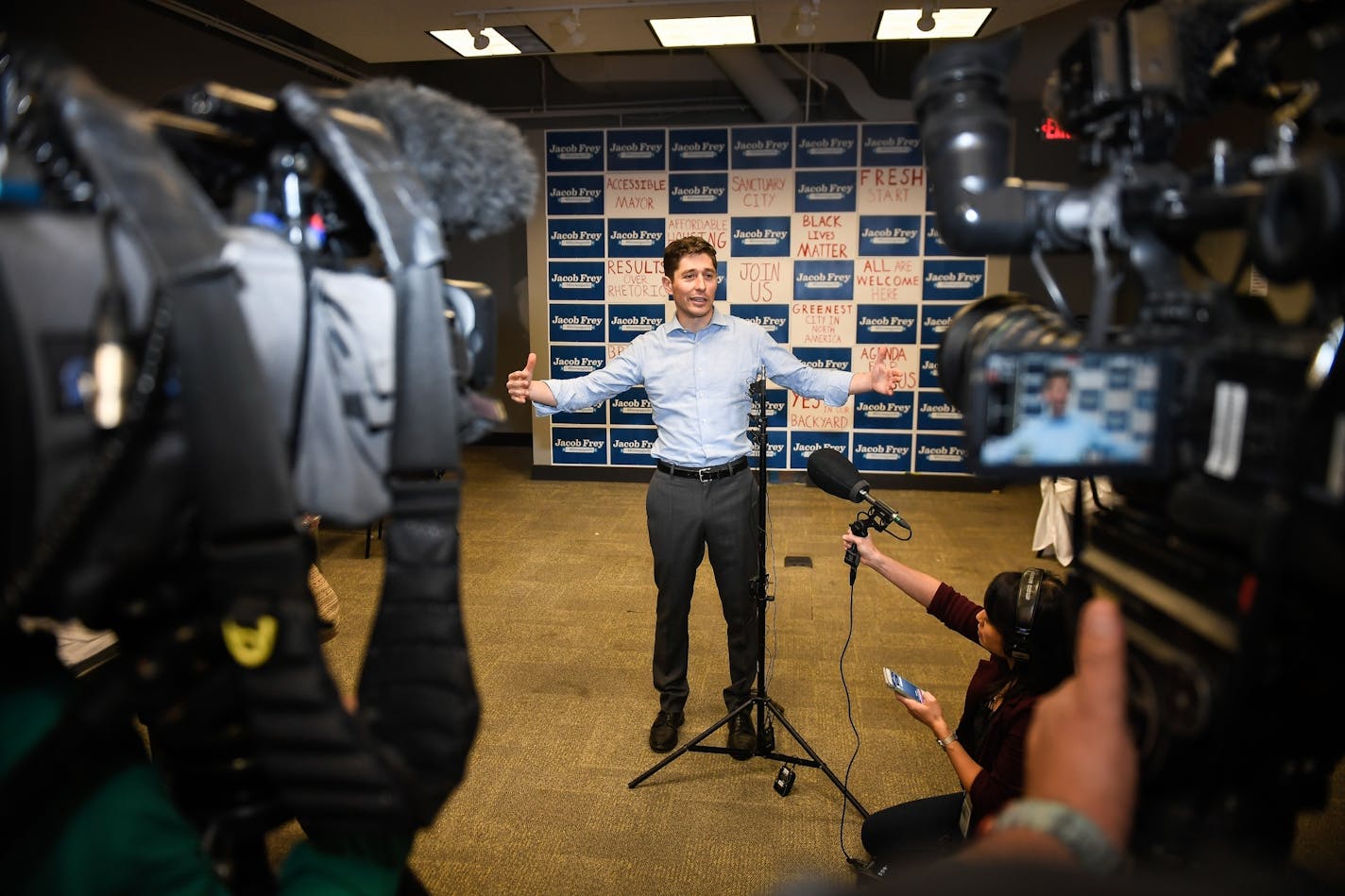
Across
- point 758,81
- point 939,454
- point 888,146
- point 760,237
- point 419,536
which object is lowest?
point 939,454

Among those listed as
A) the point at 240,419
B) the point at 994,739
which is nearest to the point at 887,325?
the point at 994,739

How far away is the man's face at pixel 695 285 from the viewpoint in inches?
99.9

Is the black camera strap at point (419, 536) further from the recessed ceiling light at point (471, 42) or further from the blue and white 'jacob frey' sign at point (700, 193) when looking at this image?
the blue and white 'jacob frey' sign at point (700, 193)

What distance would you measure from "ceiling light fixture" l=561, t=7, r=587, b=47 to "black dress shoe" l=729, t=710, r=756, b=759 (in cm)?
376

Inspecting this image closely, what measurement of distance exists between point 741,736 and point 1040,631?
1146mm

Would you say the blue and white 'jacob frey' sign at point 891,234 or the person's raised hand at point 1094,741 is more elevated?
the blue and white 'jacob frey' sign at point 891,234

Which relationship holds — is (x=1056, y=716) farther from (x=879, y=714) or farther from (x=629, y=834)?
(x=879, y=714)

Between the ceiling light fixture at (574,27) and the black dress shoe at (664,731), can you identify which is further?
the ceiling light fixture at (574,27)

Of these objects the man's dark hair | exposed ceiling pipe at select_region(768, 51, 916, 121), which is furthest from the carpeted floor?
exposed ceiling pipe at select_region(768, 51, 916, 121)

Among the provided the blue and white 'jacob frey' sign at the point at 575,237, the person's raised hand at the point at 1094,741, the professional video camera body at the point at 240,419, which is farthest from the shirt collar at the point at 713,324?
the blue and white 'jacob frey' sign at the point at 575,237

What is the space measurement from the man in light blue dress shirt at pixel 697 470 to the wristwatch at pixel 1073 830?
5.97 feet

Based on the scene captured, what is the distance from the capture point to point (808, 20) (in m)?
4.22

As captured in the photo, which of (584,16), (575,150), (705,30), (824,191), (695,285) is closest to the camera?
(695,285)

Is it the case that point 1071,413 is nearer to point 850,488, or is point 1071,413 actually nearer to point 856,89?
point 850,488
